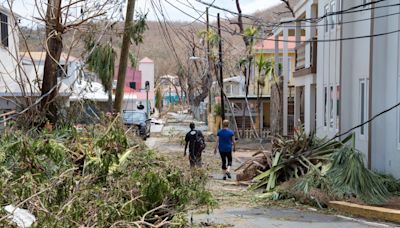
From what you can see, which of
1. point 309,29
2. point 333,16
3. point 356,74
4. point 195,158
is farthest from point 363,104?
point 309,29

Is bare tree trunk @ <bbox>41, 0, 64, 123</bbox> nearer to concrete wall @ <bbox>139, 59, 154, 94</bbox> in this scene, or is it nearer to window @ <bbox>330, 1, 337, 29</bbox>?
window @ <bbox>330, 1, 337, 29</bbox>

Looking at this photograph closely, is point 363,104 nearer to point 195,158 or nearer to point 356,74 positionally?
point 356,74

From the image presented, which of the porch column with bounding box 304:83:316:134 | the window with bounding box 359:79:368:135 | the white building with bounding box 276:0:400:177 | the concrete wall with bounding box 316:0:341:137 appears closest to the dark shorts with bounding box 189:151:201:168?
the white building with bounding box 276:0:400:177

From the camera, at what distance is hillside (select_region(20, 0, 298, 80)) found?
16.3m

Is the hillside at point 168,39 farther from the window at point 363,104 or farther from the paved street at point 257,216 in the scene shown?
the window at point 363,104

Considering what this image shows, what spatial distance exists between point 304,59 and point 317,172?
1092 centimetres

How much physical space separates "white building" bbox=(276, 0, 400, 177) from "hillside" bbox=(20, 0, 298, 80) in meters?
4.08

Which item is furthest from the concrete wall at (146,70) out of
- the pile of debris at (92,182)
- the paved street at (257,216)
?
the pile of debris at (92,182)

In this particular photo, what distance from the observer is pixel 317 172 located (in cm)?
1269

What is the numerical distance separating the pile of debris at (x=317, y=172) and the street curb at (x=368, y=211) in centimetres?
39

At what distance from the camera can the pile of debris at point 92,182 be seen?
7.25m

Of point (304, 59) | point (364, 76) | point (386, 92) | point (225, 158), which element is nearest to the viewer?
point (386, 92)

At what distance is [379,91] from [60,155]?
25.7ft

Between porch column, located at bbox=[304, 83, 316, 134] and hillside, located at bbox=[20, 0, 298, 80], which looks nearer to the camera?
hillside, located at bbox=[20, 0, 298, 80]
